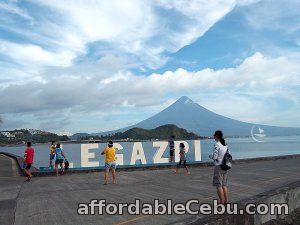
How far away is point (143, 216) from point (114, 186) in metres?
6.17

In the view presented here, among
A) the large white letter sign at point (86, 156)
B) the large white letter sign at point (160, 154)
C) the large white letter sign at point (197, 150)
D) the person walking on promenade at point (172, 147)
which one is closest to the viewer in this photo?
the large white letter sign at point (86, 156)

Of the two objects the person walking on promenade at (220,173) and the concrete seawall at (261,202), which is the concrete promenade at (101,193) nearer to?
the person walking on promenade at (220,173)

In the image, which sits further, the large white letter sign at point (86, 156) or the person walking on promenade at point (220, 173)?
the large white letter sign at point (86, 156)

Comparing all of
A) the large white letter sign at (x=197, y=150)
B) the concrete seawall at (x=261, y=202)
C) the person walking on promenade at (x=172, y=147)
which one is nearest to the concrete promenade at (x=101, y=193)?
the concrete seawall at (x=261, y=202)

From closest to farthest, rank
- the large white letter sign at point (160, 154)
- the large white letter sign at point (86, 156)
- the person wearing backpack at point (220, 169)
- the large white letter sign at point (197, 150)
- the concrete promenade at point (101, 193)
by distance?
the concrete promenade at point (101, 193) < the person wearing backpack at point (220, 169) < the large white letter sign at point (86, 156) < the large white letter sign at point (160, 154) < the large white letter sign at point (197, 150)

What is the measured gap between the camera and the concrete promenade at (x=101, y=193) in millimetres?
9930

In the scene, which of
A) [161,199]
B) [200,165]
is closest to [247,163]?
[200,165]

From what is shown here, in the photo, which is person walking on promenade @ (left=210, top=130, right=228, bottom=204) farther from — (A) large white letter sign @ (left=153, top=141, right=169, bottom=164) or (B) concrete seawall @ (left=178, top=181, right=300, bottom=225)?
(A) large white letter sign @ (left=153, top=141, right=169, bottom=164)

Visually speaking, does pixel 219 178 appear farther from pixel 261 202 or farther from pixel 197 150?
pixel 197 150

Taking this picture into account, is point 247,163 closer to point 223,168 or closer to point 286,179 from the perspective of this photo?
point 286,179

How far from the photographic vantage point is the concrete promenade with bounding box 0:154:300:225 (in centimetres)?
993

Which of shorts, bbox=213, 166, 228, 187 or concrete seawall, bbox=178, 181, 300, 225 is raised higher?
shorts, bbox=213, 166, 228, 187

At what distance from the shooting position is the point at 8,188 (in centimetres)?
1605

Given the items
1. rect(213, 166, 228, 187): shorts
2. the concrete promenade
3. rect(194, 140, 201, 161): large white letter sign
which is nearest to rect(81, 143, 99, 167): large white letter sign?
the concrete promenade
